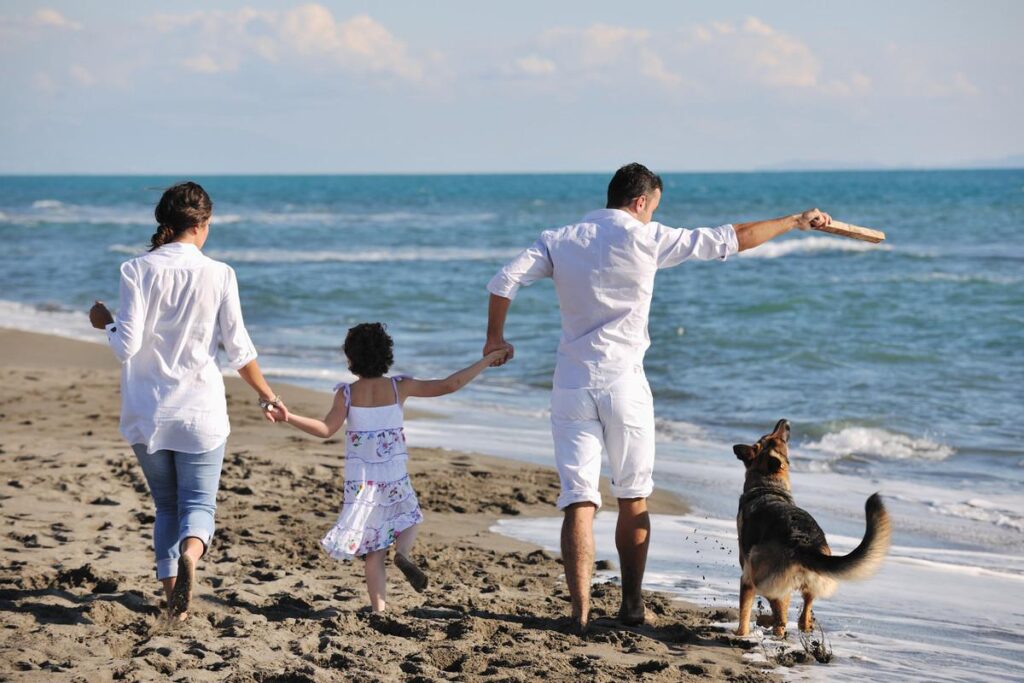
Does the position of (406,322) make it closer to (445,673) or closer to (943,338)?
(943,338)

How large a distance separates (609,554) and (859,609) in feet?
5.00

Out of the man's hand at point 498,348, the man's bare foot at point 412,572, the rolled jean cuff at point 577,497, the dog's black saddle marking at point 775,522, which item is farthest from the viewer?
the man's bare foot at point 412,572

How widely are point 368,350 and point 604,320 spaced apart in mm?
1122

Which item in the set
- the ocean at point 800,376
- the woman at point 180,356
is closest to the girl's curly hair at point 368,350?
the woman at point 180,356

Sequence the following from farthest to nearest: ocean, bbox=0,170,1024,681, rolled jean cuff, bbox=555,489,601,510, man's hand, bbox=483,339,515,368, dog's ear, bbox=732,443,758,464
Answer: ocean, bbox=0,170,1024,681, dog's ear, bbox=732,443,758,464, man's hand, bbox=483,339,515,368, rolled jean cuff, bbox=555,489,601,510

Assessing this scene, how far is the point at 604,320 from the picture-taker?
4703 millimetres

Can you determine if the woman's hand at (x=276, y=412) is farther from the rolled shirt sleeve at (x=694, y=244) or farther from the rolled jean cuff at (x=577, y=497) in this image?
the rolled shirt sleeve at (x=694, y=244)

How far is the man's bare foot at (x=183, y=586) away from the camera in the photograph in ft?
14.9

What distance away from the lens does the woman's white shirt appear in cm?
439

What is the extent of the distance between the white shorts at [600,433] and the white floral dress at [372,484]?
799 mm

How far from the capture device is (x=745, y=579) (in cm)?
479

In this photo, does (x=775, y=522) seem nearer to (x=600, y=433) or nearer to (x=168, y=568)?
(x=600, y=433)

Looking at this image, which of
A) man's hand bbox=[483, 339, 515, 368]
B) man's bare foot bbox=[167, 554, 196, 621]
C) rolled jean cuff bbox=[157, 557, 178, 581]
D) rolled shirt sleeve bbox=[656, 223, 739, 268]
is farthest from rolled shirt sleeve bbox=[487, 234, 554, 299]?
rolled jean cuff bbox=[157, 557, 178, 581]

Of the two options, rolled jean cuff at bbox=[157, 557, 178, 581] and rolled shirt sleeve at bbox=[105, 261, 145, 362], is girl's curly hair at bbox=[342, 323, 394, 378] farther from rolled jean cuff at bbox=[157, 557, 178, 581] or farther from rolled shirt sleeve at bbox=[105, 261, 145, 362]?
rolled jean cuff at bbox=[157, 557, 178, 581]
